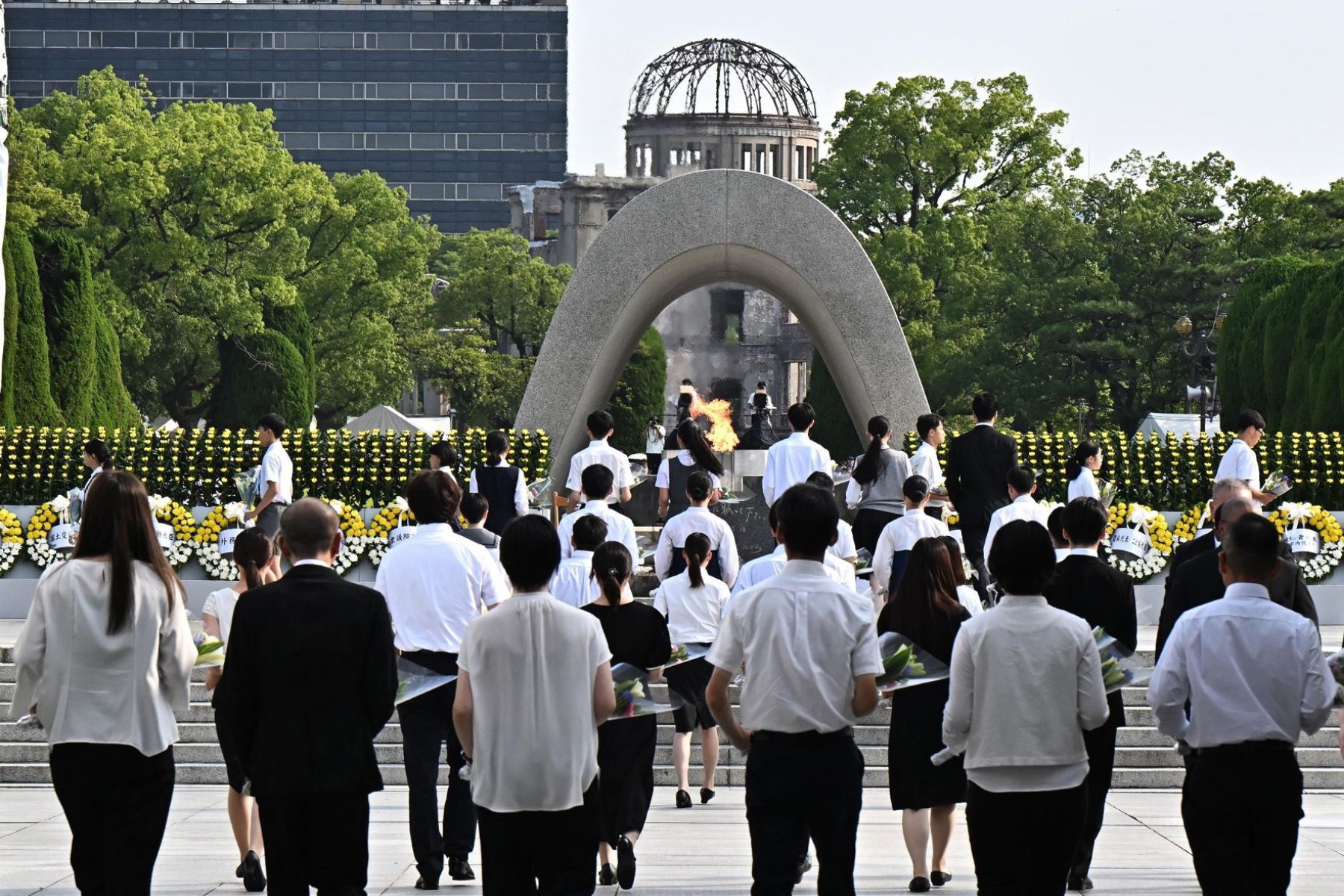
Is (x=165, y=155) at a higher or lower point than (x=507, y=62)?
lower

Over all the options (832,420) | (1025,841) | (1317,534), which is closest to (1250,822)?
(1025,841)

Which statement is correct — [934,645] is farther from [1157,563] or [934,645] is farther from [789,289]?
[789,289]

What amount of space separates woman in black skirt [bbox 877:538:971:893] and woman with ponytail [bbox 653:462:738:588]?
2.82 meters

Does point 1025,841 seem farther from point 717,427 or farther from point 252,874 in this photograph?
point 717,427

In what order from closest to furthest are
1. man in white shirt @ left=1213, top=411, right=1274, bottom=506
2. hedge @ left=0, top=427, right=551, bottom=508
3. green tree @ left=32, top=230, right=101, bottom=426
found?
man in white shirt @ left=1213, top=411, right=1274, bottom=506
hedge @ left=0, top=427, right=551, bottom=508
green tree @ left=32, top=230, right=101, bottom=426

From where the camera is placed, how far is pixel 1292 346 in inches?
1200

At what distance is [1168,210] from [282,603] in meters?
34.2

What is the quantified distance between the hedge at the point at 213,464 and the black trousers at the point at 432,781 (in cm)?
908

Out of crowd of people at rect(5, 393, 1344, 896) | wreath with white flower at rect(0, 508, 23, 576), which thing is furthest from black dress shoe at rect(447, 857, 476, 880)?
wreath with white flower at rect(0, 508, 23, 576)

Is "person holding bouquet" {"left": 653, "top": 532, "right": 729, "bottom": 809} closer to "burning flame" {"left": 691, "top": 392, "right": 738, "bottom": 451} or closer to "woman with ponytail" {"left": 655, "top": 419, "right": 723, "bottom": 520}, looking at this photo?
"woman with ponytail" {"left": 655, "top": 419, "right": 723, "bottom": 520}

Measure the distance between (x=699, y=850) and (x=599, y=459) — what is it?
14.7 ft

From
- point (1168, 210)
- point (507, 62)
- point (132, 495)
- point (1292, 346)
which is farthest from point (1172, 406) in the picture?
point (507, 62)

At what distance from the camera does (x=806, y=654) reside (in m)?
5.93

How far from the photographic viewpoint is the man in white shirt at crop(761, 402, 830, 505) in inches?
499
